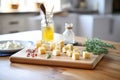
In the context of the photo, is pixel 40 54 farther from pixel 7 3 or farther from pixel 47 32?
pixel 7 3

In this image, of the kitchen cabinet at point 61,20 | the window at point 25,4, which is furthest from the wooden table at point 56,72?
the window at point 25,4

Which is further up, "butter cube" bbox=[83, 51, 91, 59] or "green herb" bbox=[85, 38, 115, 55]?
"green herb" bbox=[85, 38, 115, 55]

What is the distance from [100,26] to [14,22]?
1497mm

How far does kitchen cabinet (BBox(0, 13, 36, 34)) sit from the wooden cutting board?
2207 millimetres

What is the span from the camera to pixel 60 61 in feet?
3.67

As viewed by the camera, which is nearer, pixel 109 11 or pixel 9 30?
pixel 9 30

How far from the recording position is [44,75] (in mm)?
1001

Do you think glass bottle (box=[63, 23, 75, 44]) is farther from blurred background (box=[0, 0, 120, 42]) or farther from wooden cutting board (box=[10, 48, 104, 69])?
blurred background (box=[0, 0, 120, 42])

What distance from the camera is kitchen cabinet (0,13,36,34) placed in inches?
130

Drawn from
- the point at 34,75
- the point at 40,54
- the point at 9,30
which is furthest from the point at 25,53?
the point at 9,30

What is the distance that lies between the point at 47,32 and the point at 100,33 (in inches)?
99.0

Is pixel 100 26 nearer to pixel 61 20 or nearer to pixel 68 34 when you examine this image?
pixel 61 20

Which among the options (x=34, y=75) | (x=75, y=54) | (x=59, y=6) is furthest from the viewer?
(x=59, y=6)

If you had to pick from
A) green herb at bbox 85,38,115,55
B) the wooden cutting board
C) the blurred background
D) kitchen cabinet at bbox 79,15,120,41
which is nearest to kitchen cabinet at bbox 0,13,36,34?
the blurred background
